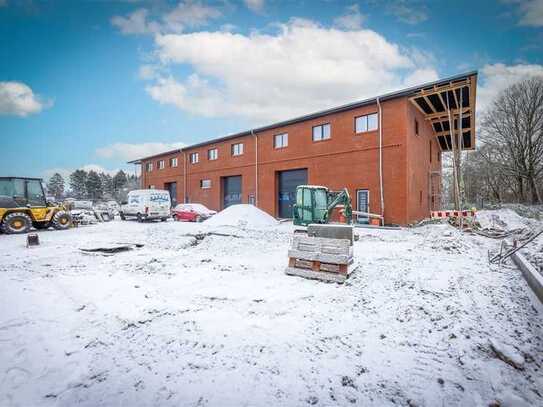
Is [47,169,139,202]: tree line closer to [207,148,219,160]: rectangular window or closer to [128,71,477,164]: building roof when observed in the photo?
[207,148,219,160]: rectangular window

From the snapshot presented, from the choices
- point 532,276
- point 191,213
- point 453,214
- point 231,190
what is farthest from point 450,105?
point 191,213

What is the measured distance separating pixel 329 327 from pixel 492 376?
1.59 metres

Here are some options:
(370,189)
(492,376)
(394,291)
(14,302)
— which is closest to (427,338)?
(492,376)

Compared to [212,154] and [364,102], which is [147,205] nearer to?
[212,154]

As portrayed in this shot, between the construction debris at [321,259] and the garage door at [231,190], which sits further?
the garage door at [231,190]

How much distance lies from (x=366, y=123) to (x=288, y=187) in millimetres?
7212

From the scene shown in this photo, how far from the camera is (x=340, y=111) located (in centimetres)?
1734

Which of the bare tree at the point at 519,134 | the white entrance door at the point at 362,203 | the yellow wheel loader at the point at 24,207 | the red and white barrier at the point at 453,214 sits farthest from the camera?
the bare tree at the point at 519,134

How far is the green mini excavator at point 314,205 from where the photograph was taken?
13219 mm

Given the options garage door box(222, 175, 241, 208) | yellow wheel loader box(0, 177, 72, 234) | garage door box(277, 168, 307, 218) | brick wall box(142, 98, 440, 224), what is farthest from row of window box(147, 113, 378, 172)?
yellow wheel loader box(0, 177, 72, 234)

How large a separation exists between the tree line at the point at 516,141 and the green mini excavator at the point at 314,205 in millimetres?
16957

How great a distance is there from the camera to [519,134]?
86.1 ft

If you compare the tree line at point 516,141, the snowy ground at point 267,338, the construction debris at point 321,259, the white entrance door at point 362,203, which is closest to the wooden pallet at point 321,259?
the construction debris at point 321,259

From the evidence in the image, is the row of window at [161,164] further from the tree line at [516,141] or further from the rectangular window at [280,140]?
the tree line at [516,141]
